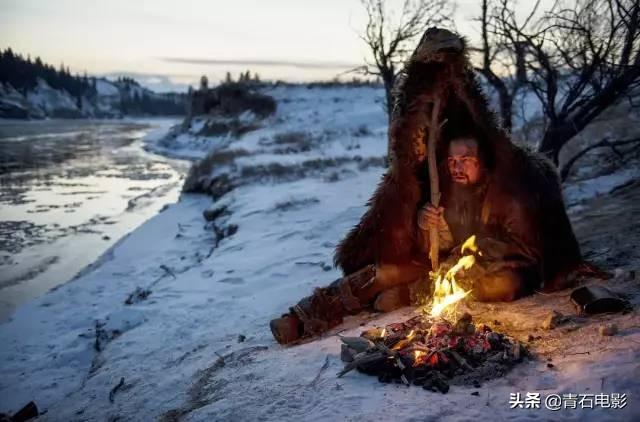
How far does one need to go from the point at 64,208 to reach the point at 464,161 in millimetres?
13111

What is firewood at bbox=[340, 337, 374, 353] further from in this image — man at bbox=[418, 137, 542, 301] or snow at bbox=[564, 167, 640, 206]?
snow at bbox=[564, 167, 640, 206]

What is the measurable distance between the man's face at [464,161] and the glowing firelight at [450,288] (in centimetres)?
57

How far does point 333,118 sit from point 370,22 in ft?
70.4

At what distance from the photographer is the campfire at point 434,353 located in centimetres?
301

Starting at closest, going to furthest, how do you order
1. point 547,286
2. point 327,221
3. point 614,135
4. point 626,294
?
point 626,294, point 547,286, point 327,221, point 614,135

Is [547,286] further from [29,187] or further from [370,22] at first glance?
[29,187]

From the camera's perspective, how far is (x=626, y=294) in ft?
12.4

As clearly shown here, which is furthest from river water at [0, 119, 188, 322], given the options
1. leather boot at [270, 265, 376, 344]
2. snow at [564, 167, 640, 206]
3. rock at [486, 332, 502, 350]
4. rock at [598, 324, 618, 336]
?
snow at [564, 167, 640, 206]

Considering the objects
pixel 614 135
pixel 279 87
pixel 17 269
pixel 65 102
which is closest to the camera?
pixel 17 269

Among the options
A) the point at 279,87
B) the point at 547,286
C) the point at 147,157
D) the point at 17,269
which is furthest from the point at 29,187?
the point at 279,87

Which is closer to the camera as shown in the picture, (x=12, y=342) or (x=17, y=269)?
(x=12, y=342)

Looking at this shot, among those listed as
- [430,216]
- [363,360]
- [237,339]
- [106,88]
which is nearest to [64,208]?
[237,339]

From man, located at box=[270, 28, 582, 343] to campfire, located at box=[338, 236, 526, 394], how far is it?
0.97 meters

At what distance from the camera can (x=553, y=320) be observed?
357 cm
